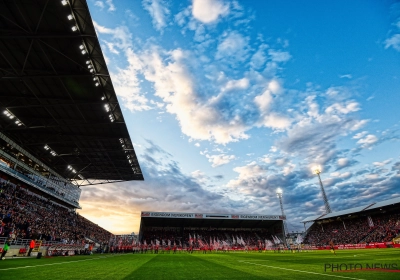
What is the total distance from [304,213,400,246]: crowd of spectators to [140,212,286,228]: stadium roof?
401 inches

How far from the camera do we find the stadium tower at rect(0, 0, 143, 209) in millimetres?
12812

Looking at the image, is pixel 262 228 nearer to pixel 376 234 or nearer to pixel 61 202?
pixel 376 234

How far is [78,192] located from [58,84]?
36.2 metres

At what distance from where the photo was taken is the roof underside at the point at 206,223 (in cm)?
5241

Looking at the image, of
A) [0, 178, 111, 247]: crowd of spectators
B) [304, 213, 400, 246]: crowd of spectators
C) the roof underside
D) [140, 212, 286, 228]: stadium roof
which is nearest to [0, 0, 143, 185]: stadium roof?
[0, 178, 111, 247]: crowd of spectators

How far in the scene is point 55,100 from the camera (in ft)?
62.6

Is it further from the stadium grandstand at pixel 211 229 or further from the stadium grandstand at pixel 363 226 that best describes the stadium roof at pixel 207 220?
the stadium grandstand at pixel 363 226

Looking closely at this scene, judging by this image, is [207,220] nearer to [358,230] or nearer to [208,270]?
[358,230]

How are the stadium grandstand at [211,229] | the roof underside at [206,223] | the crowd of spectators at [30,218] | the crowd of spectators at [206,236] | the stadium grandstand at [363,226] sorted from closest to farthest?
the crowd of spectators at [30,218]
the stadium grandstand at [363,226]
the stadium grandstand at [211,229]
the crowd of spectators at [206,236]
the roof underside at [206,223]

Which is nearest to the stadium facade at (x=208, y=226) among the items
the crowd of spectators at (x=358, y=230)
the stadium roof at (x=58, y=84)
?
the crowd of spectators at (x=358, y=230)

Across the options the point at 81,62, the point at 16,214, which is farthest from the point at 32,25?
the point at 16,214

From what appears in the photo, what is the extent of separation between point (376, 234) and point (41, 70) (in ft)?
172

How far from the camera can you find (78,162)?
34.8 meters

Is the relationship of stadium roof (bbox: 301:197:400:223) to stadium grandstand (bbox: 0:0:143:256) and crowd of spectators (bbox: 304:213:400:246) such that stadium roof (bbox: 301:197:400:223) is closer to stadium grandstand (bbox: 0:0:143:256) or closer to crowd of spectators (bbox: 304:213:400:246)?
crowd of spectators (bbox: 304:213:400:246)
